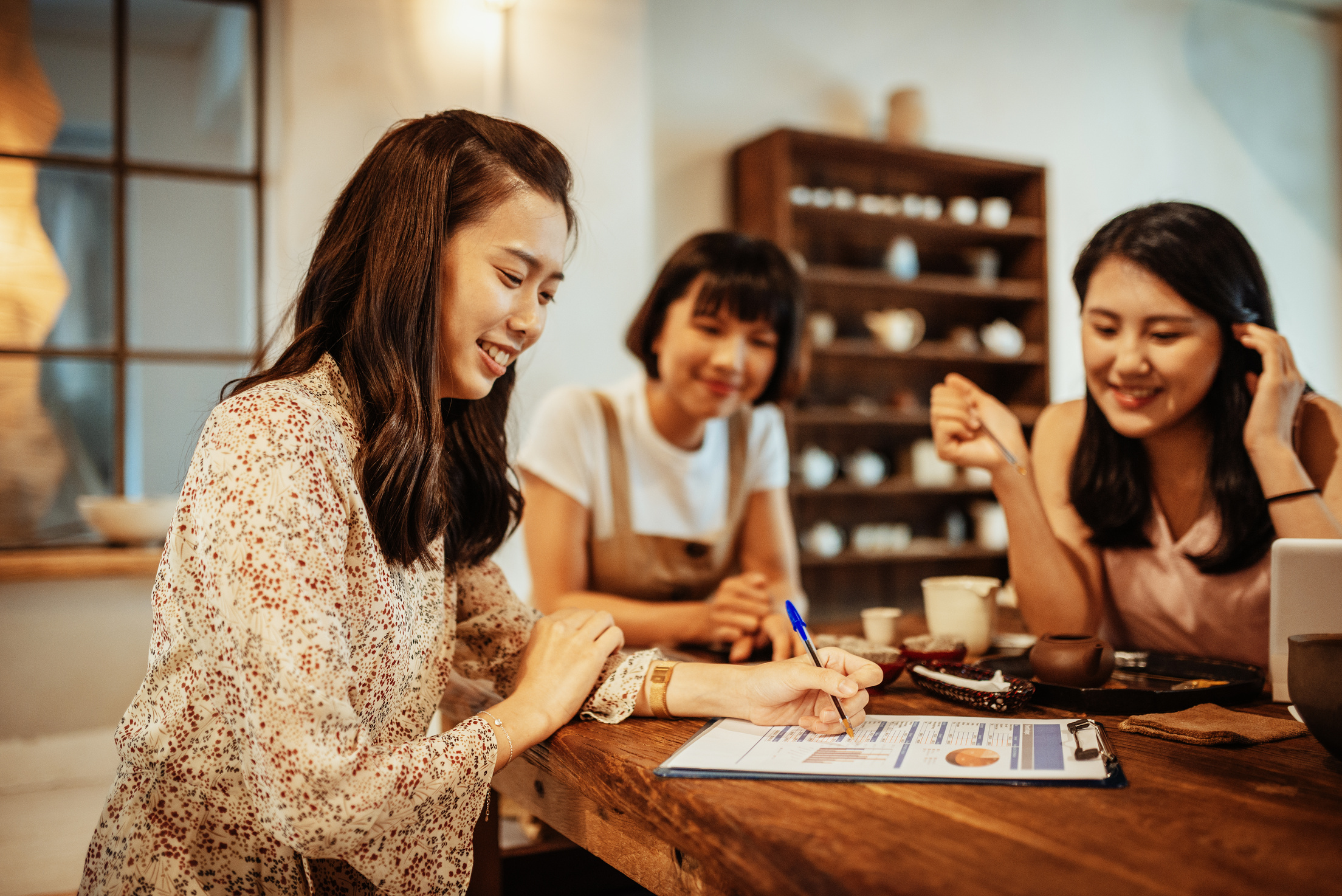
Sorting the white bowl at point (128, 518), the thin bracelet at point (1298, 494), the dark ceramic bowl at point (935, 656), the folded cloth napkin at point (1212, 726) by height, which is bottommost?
the folded cloth napkin at point (1212, 726)

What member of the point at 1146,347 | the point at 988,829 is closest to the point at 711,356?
the point at 1146,347

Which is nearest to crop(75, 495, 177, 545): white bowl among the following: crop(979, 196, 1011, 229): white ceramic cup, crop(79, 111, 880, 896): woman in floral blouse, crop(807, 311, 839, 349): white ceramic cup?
crop(79, 111, 880, 896): woman in floral blouse

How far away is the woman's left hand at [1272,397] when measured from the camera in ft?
4.94

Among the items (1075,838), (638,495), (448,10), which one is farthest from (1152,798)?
(448,10)

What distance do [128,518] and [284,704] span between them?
248 cm

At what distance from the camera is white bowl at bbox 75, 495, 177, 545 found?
298 cm

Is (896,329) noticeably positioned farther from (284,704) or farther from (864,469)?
(284,704)

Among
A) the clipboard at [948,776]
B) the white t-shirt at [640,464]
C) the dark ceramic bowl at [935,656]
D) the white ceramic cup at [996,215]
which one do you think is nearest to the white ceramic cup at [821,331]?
the white ceramic cup at [996,215]

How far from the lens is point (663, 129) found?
13.9 ft

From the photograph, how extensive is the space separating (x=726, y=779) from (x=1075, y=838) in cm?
30

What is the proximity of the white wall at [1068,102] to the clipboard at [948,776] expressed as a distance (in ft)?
11.3

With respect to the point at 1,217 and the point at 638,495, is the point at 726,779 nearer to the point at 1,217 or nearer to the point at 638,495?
the point at 638,495

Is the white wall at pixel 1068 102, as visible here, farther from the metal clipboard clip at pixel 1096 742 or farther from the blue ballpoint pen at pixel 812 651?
the metal clipboard clip at pixel 1096 742

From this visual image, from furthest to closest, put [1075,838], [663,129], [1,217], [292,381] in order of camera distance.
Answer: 1. [663,129]
2. [1,217]
3. [292,381]
4. [1075,838]
